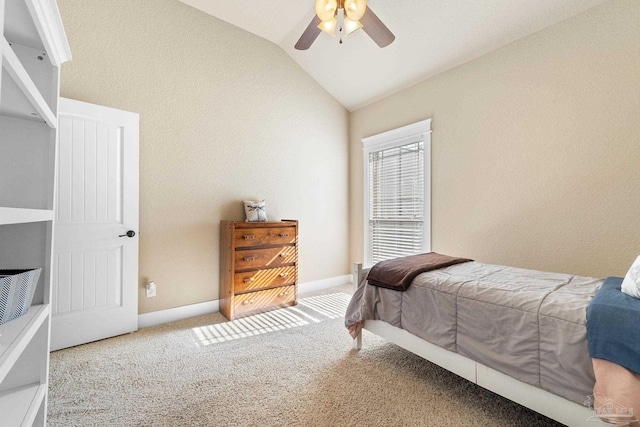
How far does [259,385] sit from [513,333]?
1.49 metres

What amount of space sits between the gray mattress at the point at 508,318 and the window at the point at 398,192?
1447 millimetres

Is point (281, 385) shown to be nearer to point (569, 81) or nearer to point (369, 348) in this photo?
point (369, 348)

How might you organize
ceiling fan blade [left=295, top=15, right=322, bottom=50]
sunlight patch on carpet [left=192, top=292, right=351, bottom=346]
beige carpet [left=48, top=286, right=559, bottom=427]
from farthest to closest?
sunlight patch on carpet [left=192, top=292, right=351, bottom=346]
ceiling fan blade [left=295, top=15, right=322, bottom=50]
beige carpet [left=48, top=286, right=559, bottom=427]

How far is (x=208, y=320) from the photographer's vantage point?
9.62ft

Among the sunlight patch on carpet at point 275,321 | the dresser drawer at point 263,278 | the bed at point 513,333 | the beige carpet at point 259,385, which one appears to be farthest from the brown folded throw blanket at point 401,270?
the dresser drawer at point 263,278

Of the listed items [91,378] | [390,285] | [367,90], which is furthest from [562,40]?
[91,378]

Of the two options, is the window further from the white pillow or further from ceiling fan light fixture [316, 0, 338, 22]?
the white pillow

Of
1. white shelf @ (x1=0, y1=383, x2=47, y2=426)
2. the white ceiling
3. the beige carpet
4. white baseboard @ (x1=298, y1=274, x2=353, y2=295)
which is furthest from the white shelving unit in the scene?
white baseboard @ (x1=298, y1=274, x2=353, y2=295)

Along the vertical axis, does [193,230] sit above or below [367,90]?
below

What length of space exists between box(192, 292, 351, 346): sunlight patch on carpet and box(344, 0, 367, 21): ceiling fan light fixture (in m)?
2.65

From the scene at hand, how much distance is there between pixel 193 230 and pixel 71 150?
1196 millimetres

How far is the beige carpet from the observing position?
5.06 feet

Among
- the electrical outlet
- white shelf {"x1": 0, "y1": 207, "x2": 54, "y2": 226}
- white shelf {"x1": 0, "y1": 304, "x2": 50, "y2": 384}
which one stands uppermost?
white shelf {"x1": 0, "y1": 207, "x2": 54, "y2": 226}

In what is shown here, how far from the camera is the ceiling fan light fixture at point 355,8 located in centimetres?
196
